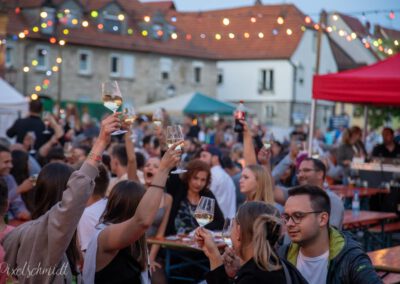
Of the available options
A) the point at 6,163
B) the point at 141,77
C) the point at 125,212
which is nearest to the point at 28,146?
the point at 6,163

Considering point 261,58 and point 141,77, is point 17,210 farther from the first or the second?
point 261,58

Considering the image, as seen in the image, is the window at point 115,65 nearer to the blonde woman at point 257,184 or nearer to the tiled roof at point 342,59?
the tiled roof at point 342,59

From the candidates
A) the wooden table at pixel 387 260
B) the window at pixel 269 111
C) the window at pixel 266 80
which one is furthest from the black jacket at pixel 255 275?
the window at pixel 269 111

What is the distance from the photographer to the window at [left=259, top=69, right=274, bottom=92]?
47.2 metres

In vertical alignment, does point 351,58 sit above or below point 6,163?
above

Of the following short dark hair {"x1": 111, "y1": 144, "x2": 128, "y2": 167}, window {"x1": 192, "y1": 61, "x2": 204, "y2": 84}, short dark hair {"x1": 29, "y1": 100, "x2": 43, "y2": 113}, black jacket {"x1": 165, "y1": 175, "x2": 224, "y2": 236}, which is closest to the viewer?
black jacket {"x1": 165, "y1": 175, "x2": 224, "y2": 236}

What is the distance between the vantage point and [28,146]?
11.1m

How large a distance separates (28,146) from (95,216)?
5825 mm

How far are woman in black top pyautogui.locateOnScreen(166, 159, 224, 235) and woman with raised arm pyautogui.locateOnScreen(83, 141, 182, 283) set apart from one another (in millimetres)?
3126

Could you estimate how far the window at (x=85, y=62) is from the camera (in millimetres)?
37125

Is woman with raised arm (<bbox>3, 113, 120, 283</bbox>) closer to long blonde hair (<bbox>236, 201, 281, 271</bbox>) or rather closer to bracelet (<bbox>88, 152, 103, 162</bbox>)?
bracelet (<bbox>88, 152, 103, 162</bbox>)

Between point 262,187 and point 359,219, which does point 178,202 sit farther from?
point 359,219

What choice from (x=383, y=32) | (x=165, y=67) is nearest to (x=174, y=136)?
(x=383, y=32)

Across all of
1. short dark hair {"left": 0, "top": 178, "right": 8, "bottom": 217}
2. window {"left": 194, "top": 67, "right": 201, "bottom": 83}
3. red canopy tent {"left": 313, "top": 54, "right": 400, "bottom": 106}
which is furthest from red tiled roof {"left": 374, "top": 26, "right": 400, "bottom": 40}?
short dark hair {"left": 0, "top": 178, "right": 8, "bottom": 217}
